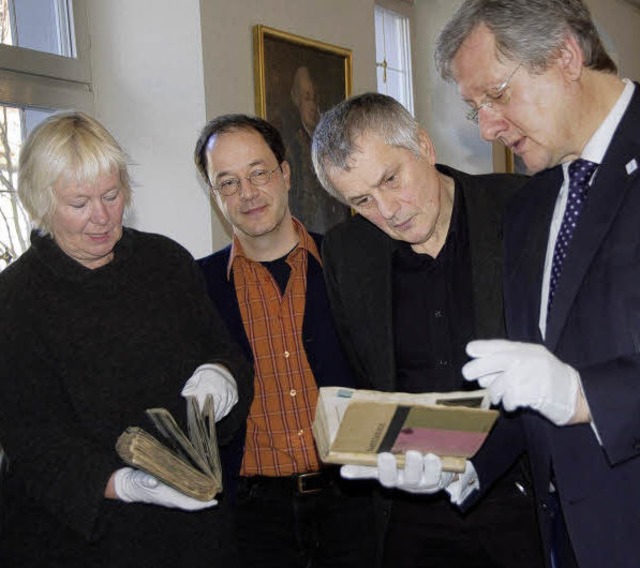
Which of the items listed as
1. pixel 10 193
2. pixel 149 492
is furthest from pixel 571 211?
pixel 10 193

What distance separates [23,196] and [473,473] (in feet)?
4.26

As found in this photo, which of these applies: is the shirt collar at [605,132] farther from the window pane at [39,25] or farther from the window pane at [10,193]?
the window pane at [39,25]

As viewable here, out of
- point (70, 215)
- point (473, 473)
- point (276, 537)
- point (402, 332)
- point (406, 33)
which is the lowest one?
point (276, 537)

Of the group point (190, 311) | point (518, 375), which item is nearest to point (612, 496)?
point (518, 375)

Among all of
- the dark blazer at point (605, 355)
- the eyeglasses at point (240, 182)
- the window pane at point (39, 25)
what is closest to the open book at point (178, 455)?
the dark blazer at point (605, 355)

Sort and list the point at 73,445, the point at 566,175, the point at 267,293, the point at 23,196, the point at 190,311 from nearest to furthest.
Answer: the point at 566,175 → the point at 73,445 → the point at 23,196 → the point at 190,311 → the point at 267,293

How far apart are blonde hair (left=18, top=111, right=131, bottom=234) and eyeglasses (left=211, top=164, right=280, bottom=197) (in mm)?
598

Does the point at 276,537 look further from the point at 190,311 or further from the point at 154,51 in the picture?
the point at 154,51

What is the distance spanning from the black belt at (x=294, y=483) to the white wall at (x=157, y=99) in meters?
1.74

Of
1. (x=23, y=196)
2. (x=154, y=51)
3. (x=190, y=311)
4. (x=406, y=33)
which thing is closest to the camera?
(x=23, y=196)

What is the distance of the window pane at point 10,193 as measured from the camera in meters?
3.62

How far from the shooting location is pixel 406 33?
6660mm

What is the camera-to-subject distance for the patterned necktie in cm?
165

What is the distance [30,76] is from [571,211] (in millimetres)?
2862
